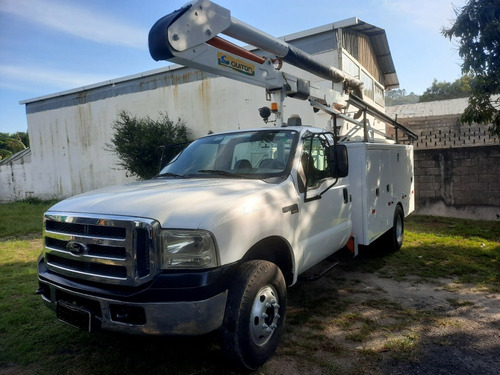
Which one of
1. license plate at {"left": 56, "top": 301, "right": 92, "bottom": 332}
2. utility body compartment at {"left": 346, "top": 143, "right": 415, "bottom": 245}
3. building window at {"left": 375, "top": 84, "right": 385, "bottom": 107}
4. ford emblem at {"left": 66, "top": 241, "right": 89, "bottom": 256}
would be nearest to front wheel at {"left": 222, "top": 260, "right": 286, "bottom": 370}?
license plate at {"left": 56, "top": 301, "right": 92, "bottom": 332}

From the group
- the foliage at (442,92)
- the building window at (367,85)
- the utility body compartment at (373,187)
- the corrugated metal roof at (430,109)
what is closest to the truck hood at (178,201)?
the utility body compartment at (373,187)

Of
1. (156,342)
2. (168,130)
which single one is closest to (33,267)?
(156,342)

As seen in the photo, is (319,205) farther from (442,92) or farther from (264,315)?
(442,92)

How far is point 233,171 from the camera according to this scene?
371 cm

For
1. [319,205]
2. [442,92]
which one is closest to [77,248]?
[319,205]

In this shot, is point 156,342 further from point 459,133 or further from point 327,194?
point 459,133

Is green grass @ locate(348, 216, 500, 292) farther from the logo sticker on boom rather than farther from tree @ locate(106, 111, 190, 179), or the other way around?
tree @ locate(106, 111, 190, 179)

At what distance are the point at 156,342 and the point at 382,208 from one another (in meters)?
3.69

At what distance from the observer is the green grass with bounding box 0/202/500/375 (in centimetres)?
297

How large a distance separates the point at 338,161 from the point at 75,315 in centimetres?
276

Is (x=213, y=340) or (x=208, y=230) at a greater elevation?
(x=208, y=230)

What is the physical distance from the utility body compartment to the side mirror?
1.04m

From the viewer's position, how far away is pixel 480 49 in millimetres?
6043

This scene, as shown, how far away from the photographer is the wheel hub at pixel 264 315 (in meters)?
2.77
